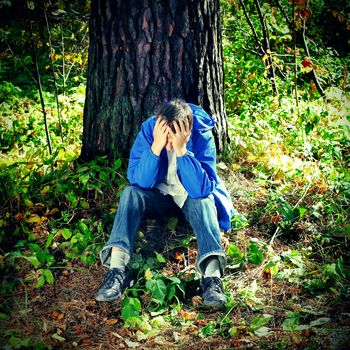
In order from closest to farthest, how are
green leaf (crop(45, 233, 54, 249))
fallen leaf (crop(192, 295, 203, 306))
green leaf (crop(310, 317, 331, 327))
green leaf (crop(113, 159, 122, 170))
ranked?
green leaf (crop(310, 317, 331, 327)) < fallen leaf (crop(192, 295, 203, 306)) < green leaf (crop(45, 233, 54, 249)) < green leaf (crop(113, 159, 122, 170))

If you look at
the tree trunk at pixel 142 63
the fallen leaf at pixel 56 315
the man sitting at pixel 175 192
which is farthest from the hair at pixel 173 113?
the fallen leaf at pixel 56 315

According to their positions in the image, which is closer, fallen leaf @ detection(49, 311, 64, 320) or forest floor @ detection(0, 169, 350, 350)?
forest floor @ detection(0, 169, 350, 350)

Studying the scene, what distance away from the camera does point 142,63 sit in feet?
11.8

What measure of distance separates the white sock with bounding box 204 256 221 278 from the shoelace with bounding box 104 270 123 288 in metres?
0.60

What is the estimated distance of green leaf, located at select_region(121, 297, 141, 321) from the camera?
2.68 meters

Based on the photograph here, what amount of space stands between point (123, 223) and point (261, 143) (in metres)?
1.98

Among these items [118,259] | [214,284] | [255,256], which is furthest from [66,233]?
[255,256]

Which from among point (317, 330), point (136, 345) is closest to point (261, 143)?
point (317, 330)

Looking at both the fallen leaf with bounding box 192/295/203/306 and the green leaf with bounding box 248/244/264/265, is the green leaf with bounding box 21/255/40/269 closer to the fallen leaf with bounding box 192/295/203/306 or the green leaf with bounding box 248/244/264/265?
the fallen leaf with bounding box 192/295/203/306

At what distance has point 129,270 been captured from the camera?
123 inches

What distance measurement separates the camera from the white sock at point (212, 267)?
9.53 feet

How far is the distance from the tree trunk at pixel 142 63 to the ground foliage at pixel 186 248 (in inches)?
15.8

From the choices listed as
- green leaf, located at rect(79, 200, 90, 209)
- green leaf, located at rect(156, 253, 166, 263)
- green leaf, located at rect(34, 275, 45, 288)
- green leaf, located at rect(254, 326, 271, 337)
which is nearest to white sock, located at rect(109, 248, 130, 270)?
green leaf, located at rect(156, 253, 166, 263)

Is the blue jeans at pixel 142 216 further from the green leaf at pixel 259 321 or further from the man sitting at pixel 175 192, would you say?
the green leaf at pixel 259 321
